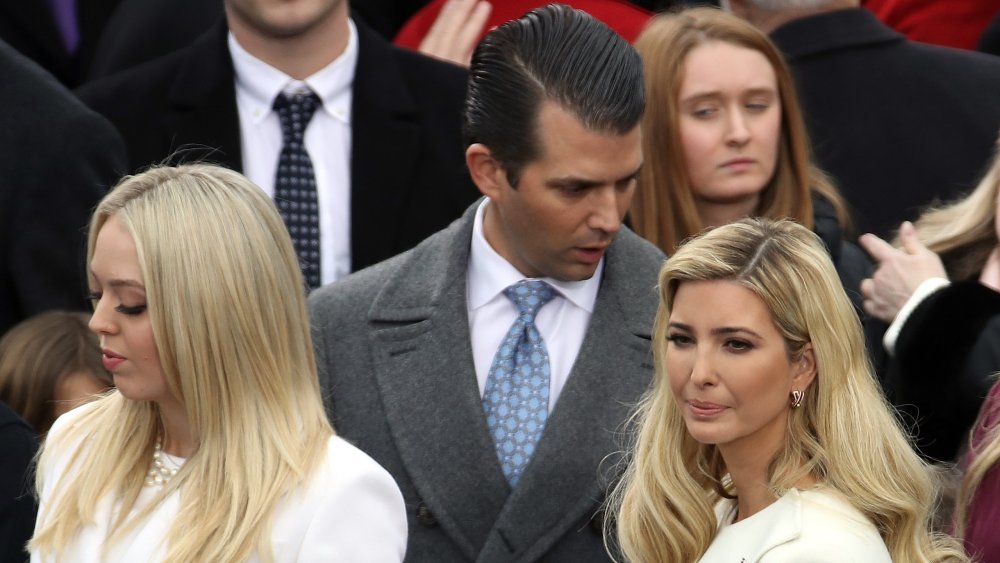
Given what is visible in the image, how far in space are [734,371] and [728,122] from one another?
5.76 feet

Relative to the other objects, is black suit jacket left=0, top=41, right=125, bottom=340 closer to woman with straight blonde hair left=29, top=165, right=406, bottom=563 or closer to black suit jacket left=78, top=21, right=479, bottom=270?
black suit jacket left=78, top=21, right=479, bottom=270

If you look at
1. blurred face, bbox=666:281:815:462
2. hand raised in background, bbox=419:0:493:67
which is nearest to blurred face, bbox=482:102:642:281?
blurred face, bbox=666:281:815:462

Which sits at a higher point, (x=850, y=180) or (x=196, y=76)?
(x=196, y=76)

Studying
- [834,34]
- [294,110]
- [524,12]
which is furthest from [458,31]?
[834,34]

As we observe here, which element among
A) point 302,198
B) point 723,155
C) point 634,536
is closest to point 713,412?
point 634,536

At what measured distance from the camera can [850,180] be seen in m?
5.64

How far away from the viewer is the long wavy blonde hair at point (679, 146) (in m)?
5.13

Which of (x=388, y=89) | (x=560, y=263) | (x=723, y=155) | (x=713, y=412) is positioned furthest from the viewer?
(x=388, y=89)

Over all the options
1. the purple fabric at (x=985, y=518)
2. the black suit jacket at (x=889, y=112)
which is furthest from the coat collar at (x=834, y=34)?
the purple fabric at (x=985, y=518)

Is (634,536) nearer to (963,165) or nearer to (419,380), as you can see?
(419,380)

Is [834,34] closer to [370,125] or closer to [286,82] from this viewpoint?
[370,125]

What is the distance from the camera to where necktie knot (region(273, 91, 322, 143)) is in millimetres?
5406

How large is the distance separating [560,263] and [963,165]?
183 centimetres

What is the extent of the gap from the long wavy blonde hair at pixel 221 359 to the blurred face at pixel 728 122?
172 cm
